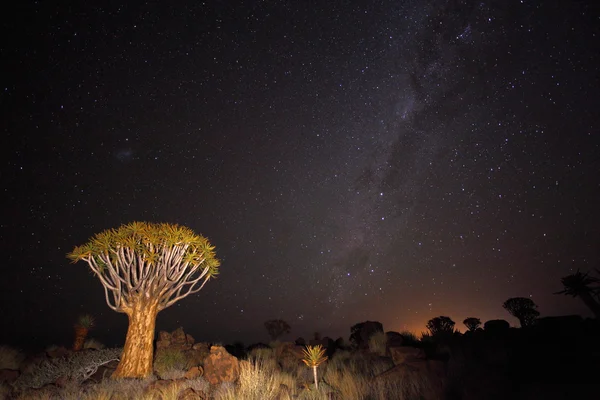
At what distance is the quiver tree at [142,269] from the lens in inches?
393

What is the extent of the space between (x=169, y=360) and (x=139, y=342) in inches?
100

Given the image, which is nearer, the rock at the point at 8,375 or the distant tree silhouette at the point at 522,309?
the rock at the point at 8,375

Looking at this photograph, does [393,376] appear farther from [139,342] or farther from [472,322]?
[472,322]

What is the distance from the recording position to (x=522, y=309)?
21.6 m

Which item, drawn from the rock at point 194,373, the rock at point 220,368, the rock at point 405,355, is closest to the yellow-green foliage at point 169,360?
the rock at point 194,373

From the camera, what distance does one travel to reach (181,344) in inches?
523

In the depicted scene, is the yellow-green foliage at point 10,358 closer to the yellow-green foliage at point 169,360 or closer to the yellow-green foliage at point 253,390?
the yellow-green foliage at point 169,360

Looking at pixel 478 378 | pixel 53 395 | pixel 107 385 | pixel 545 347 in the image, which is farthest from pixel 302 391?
pixel 545 347

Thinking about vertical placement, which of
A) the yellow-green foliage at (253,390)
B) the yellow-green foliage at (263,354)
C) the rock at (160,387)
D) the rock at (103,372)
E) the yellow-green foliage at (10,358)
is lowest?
the yellow-green foliage at (253,390)

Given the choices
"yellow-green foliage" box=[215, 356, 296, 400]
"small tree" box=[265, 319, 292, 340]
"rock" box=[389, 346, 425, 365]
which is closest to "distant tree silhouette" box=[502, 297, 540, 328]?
"rock" box=[389, 346, 425, 365]

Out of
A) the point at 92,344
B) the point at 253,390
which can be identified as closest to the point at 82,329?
the point at 92,344

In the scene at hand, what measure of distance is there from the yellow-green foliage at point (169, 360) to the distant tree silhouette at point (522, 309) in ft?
74.8

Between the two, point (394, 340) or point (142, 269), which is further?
point (394, 340)

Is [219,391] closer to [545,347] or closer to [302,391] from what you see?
[302,391]
